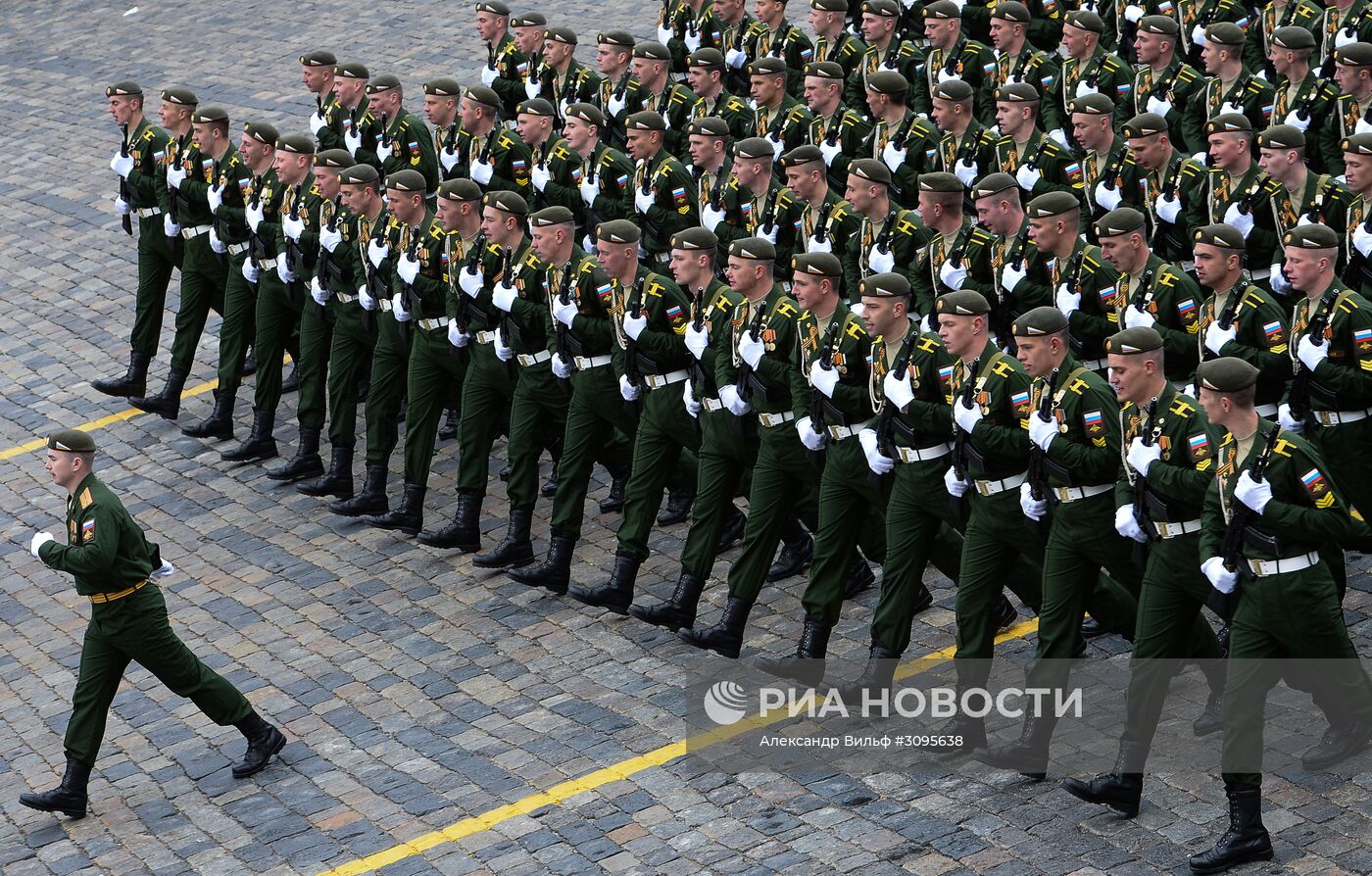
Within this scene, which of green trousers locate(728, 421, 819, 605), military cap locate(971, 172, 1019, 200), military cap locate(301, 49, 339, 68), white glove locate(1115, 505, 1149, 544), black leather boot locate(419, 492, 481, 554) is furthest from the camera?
military cap locate(301, 49, 339, 68)

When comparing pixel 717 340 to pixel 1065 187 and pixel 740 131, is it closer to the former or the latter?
pixel 1065 187

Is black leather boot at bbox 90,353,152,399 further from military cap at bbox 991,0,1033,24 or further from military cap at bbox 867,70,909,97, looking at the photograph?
military cap at bbox 991,0,1033,24

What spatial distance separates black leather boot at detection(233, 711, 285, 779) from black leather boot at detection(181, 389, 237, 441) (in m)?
4.49

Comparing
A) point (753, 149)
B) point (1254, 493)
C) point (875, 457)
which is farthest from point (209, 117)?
point (1254, 493)

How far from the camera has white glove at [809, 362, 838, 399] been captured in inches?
381

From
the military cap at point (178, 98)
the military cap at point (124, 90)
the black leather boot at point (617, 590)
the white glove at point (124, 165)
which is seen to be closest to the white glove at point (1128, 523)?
the black leather boot at point (617, 590)

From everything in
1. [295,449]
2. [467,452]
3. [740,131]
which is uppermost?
[740,131]

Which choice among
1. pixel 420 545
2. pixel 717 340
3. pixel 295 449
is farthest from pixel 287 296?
pixel 717 340

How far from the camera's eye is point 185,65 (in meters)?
22.2

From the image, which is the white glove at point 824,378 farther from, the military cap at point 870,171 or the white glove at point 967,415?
the military cap at point 870,171

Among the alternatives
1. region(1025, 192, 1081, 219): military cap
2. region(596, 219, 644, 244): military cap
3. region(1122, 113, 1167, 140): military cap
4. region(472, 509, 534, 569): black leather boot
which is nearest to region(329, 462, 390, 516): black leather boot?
region(472, 509, 534, 569): black leather boot

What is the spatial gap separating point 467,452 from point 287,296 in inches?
86.2

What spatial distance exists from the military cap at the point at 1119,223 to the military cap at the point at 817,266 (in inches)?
52.6

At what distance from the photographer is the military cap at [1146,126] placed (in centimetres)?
1130
